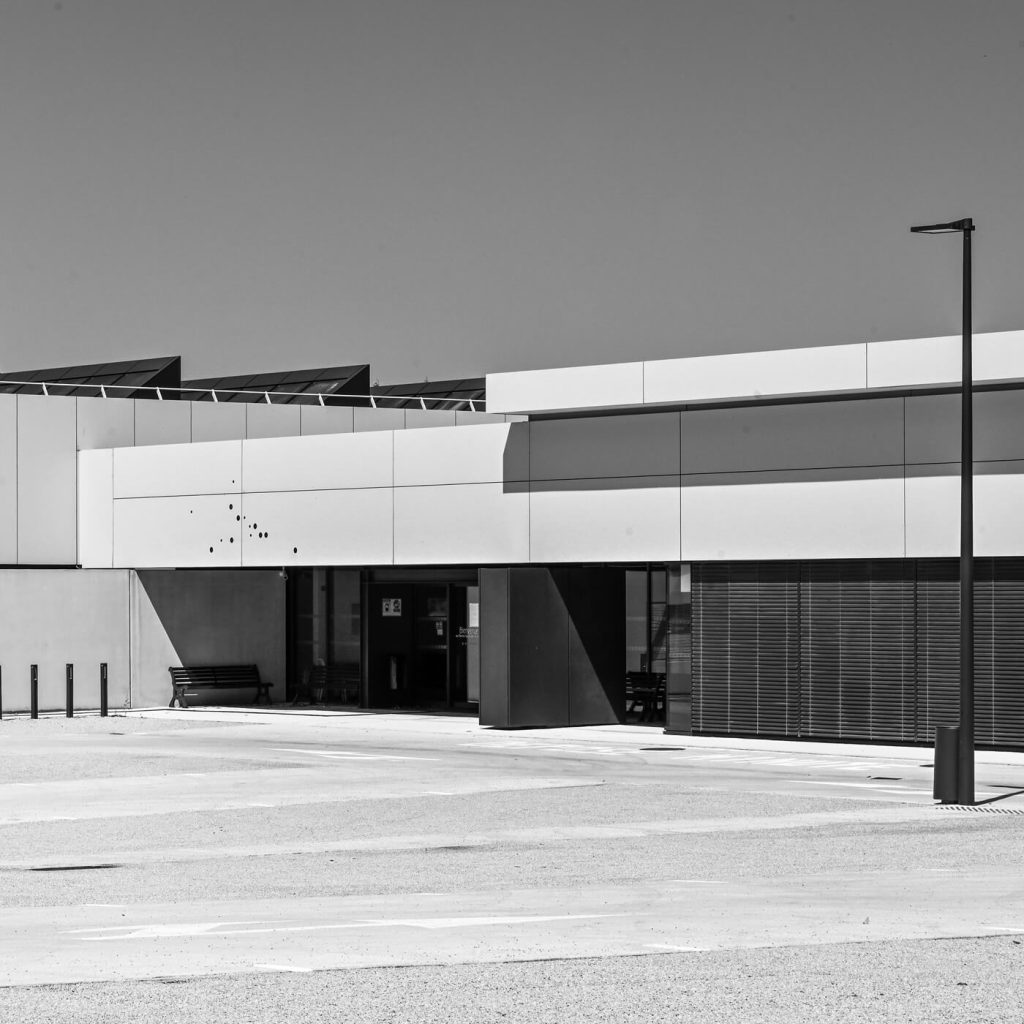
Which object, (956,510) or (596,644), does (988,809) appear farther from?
(596,644)

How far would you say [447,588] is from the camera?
34.6m

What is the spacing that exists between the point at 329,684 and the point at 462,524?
7.63m

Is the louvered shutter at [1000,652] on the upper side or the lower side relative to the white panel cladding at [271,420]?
lower

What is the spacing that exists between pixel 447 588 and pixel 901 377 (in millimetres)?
12445

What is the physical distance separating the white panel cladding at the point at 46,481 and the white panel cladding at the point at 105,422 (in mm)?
230

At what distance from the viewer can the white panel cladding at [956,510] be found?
2488cm

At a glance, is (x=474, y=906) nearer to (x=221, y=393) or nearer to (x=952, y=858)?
(x=952, y=858)

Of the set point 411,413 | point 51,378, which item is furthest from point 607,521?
point 51,378

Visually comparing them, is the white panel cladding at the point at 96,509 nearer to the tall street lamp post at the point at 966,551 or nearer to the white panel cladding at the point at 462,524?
the white panel cladding at the point at 462,524

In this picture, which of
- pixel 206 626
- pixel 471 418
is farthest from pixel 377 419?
pixel 206 626

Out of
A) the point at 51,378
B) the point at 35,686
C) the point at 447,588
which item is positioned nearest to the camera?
the point at 35,686

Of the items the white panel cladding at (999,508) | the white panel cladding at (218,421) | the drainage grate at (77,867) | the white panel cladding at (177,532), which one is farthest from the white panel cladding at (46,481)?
the drainage grate at (77,867)

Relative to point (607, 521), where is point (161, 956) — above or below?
below

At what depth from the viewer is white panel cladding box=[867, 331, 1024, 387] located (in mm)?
23922
